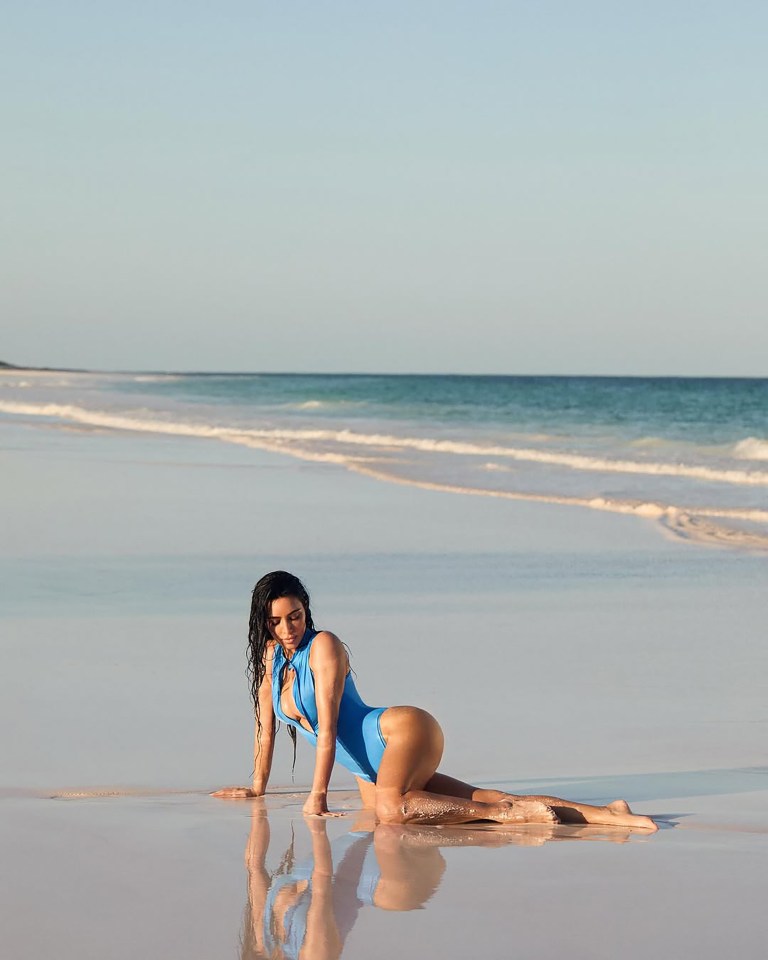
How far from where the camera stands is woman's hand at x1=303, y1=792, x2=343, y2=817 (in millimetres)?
4727

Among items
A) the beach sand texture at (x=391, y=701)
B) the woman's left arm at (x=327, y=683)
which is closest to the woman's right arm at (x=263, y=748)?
the beach sand texture at (x=391, y=701)

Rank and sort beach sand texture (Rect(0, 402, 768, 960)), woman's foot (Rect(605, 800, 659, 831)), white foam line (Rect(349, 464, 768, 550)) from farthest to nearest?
1. white foam line (Rect(349, 464, 768, 550))
2. woman's foot (Rect(605, 800, 659, 831))
3. beach sand texture (Rect(0, 402, 768, 960))

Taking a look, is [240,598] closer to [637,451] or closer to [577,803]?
[577,803]

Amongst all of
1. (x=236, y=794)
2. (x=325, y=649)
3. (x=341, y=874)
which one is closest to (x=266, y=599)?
(x=325, y=649)

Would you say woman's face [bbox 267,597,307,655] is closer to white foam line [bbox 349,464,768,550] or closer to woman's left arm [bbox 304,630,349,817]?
woman's left arm [bbox 304,630,349,817]

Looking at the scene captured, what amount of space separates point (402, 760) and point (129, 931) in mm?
1480

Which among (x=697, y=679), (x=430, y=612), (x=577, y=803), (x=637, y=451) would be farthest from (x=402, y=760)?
(x=637, y=451)

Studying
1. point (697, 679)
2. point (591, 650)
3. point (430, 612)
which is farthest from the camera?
point (430, 612)

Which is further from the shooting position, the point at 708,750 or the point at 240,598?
the point at 240,598

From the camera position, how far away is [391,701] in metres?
6.54

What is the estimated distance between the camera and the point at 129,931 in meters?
3.55

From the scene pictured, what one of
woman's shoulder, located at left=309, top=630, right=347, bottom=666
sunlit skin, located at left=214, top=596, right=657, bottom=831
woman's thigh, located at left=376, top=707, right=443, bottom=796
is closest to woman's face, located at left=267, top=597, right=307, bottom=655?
sunlit skin, located at left=214, top=596, right=657, bottom=831

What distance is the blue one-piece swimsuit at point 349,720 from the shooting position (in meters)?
4.97

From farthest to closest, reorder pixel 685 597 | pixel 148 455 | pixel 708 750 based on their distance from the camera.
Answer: pixel 148 455 < pixel 685 597 < pixel 708 750
